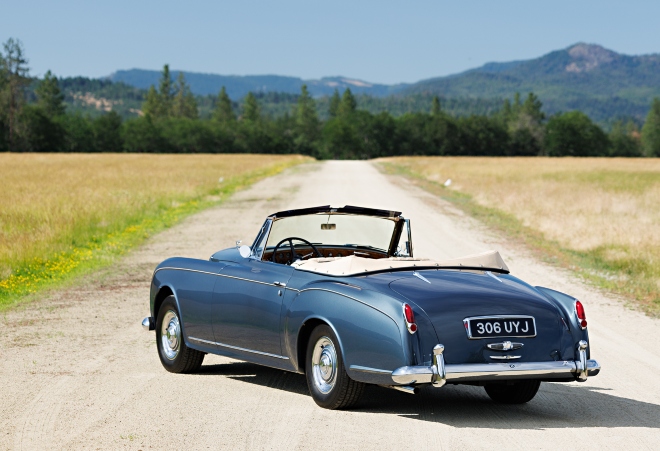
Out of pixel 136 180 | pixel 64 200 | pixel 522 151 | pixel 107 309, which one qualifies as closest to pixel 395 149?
pixel 522 151

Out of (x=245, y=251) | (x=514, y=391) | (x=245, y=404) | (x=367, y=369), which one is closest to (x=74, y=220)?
(x=245, y=251)

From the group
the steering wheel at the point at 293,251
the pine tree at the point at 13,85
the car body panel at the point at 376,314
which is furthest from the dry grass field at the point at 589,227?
the pine tree at the point at 13,85

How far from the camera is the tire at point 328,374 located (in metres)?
6.14

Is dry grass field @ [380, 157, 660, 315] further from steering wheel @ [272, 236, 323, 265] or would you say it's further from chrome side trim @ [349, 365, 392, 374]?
chrome side trim @ [349, 365, 392, 374]

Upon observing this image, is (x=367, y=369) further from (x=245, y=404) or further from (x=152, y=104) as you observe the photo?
(x=152, y=104)

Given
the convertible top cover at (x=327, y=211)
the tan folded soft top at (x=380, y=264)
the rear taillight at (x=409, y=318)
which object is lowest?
the rear taillight at (x=409, y=318)

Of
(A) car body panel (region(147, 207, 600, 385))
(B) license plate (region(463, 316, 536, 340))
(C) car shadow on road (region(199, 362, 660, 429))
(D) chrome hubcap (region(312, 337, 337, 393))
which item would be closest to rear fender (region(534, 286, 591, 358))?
(A) car body panel (region(147, 207, 600, 385))

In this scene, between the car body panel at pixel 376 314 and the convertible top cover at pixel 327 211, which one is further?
the convertible top cover at pixel 327 211

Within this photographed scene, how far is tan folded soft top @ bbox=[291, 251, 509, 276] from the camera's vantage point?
21.5 ft

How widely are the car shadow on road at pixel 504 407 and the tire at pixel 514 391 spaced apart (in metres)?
0.06

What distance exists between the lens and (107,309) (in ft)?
38.2

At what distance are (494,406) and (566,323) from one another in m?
0.90

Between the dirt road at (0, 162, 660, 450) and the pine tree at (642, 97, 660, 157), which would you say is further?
the pine tree at (642, 97, 660, 157)

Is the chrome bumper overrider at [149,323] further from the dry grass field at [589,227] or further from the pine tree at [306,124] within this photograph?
the pine tree at [306,124]
